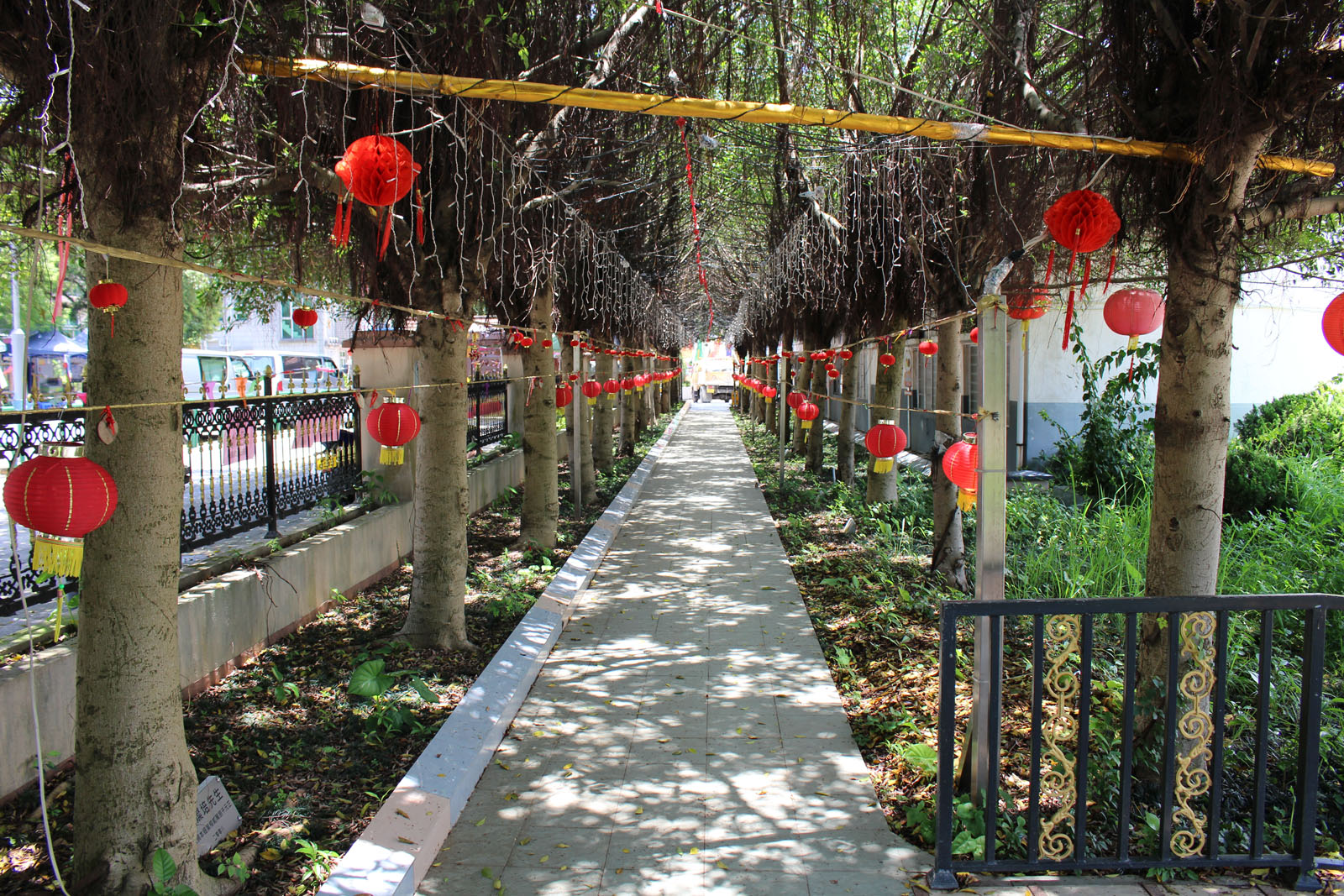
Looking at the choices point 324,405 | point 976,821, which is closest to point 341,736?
point 976,821

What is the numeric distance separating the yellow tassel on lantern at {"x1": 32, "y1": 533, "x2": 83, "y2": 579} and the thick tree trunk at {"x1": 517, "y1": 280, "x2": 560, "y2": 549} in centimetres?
694

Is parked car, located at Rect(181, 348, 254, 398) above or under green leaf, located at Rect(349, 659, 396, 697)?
above

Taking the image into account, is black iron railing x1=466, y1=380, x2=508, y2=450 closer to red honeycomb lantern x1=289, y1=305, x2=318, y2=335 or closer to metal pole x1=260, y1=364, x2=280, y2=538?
red honeycomb lantern x1=289, y1=305, x2=318, y2=335

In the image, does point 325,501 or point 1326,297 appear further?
point 1326,297

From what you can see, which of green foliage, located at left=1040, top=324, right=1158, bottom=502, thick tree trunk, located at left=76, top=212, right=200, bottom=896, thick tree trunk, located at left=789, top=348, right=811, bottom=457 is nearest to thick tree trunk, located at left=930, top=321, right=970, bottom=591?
green foliage, located at left=1040, top=324, right=1158, bottom=502

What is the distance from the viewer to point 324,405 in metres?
8.31

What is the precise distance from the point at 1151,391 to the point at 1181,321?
14.1m

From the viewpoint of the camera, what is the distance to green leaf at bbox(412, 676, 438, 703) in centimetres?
521

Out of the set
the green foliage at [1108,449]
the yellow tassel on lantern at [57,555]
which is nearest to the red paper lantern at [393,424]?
the yellow tassel on lantern at [57,555]

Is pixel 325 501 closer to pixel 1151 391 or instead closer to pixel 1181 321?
pixel 1181 321

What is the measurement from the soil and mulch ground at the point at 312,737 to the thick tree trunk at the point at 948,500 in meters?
4.14

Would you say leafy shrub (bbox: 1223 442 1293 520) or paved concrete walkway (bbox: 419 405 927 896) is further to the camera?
leafy shrub (bbox: 1223 442 1293 520)

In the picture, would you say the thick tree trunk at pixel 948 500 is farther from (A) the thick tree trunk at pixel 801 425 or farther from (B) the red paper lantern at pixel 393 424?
(A) the thick tree trunk at pixel 801 425

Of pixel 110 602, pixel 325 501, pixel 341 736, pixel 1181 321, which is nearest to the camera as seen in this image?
pixel 110 602
